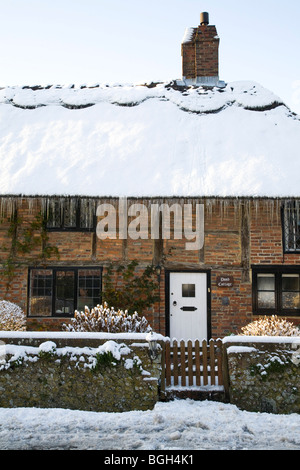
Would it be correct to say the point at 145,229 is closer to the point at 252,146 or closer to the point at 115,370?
the point at 252,146

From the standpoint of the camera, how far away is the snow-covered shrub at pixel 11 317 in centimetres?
856

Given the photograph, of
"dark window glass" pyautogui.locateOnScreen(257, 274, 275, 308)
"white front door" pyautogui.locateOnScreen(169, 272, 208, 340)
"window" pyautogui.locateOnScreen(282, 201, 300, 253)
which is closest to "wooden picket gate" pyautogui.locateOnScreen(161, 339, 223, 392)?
"white front door" pyautogui.locateOnScreen(169, 272, 208, 340)

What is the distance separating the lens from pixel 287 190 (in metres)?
8.98

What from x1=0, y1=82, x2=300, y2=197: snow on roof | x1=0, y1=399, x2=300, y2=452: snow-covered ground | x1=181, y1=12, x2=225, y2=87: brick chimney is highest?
x1=181, y1=12, x2=225, y2=87: brick chimney

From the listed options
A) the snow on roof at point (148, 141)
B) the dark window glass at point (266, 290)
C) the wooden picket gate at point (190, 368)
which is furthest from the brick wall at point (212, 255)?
the wooden picket gate at point (190, 368)

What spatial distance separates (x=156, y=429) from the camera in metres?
5.21

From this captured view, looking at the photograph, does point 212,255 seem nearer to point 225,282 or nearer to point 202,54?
point 225,282

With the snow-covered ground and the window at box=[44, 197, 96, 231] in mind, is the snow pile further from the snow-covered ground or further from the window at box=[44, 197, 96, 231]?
the window at box=[44, 197, 96, 231]

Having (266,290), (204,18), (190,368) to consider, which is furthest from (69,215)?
(204,18)

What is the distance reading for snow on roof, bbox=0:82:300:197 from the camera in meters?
9.28

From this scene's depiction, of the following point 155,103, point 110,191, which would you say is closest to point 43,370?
point 110,191

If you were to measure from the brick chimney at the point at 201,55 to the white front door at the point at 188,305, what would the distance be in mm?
6213

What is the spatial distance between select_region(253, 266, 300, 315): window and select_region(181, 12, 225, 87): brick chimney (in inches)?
237

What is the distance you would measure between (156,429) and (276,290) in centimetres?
579
